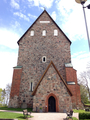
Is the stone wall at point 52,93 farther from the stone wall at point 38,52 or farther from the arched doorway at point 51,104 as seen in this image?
the stone wall at point 38,52

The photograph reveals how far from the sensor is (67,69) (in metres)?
19.4

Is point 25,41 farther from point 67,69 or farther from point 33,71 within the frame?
point 67,69

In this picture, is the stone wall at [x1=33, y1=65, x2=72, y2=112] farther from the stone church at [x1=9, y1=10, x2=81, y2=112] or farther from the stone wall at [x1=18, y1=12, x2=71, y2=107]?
the stone wall at [x1=18, y1=12, x2=71, y2=107]

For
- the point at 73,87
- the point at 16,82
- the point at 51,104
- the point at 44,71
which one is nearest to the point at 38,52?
the point at 44,71

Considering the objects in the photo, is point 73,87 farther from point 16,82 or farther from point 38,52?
point 16,82

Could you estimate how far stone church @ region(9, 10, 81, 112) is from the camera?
592 inches

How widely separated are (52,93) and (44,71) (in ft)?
19.9

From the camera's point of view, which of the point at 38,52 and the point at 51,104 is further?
the point at 38,52

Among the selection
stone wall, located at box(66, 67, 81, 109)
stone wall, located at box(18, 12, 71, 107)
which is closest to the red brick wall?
stone wall, located at box(18, 12, 71, 107)

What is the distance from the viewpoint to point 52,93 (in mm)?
15047

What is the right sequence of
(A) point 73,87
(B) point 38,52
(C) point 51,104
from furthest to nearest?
(B) point 38,52
(A) point 73,87
(C) point 51,104

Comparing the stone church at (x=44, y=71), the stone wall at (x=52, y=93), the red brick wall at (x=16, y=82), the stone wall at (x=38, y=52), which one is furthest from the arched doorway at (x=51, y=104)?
the red brick wall at (x=16, y=82)

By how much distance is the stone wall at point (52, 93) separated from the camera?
14633mm

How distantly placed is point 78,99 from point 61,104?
205 inches
